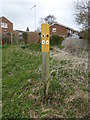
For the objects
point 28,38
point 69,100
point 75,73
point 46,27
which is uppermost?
point 28,38

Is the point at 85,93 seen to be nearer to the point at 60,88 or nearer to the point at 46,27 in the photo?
the point at 60,88

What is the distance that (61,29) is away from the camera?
77.8 feet

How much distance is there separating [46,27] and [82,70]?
1.46 meters

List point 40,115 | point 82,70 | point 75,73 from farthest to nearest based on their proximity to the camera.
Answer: point 82,70, point 75,73, point 40,115

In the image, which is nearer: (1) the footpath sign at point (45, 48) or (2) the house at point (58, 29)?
(1) the footpath sign at point (45, 48)

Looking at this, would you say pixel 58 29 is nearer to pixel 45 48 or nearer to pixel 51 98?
pixel 45 48

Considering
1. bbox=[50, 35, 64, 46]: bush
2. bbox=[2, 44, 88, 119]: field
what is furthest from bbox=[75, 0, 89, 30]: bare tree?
bbox=[2, 44, 88, 119]: field

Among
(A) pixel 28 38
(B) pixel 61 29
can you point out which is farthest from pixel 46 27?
(B) pixel 61 29

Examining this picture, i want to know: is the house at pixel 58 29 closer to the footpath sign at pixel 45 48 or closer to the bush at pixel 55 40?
the bush at pixel 55 40

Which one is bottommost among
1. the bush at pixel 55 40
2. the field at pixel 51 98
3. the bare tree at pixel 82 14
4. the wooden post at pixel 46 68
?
the field at pixel 51 98

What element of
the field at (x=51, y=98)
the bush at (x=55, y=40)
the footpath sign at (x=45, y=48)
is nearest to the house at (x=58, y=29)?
the bush at (x=55, y=40)

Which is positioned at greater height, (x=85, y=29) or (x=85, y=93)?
(x=85, y=29)

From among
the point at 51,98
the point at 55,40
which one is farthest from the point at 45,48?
the point at 55,40

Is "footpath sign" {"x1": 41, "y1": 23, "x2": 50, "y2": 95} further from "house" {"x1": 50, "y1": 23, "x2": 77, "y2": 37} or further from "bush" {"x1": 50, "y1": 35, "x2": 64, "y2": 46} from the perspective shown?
"house" {"x1": 50, "y1": 23, "x2": 77, "y2": 37}
